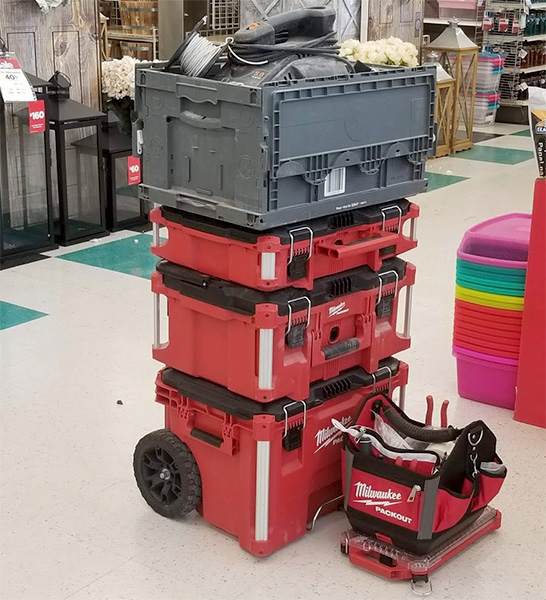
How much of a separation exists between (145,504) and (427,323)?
222 cm

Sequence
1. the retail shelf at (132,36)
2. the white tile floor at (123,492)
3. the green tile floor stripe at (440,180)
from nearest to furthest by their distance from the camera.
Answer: the white tile floor at (123,492) → the green tile floor stripe at (440,180) → the retail shelf at (132,36)

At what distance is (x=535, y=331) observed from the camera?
3.80 meters

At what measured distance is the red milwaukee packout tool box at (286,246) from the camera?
2.75m

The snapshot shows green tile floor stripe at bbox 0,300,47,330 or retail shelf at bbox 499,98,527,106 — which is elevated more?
retail shelf at bbox 499,98,527,106

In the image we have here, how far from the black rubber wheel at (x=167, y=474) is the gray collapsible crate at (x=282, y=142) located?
776mm

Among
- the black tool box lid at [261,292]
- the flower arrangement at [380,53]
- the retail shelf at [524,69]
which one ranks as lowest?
the black tool box lid at [261,292]

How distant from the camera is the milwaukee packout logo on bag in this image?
2.82 meters

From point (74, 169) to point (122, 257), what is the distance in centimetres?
76

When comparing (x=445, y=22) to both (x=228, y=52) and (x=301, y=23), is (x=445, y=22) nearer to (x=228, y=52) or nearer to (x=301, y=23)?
(x=301, y=23)

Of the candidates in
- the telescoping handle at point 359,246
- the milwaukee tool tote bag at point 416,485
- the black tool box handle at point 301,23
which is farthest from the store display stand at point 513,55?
the milwaukee tool tote bag at point 416,485

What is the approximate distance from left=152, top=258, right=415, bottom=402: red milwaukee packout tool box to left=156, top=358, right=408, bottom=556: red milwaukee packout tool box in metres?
0.05

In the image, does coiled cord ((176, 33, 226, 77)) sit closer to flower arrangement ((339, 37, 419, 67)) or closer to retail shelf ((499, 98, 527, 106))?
flower arrangement ((339, 37, 419, 67))

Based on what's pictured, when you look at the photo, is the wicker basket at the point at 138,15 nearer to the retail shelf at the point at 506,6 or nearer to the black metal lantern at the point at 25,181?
the black metal lantern at the point at 25,181

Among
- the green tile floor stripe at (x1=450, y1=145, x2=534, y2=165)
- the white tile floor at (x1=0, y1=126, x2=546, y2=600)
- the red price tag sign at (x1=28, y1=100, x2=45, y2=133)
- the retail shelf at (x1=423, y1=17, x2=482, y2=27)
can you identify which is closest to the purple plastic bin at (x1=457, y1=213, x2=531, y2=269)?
the white tile floor at (x1=0, y1=126, x2=546, y2=600)
